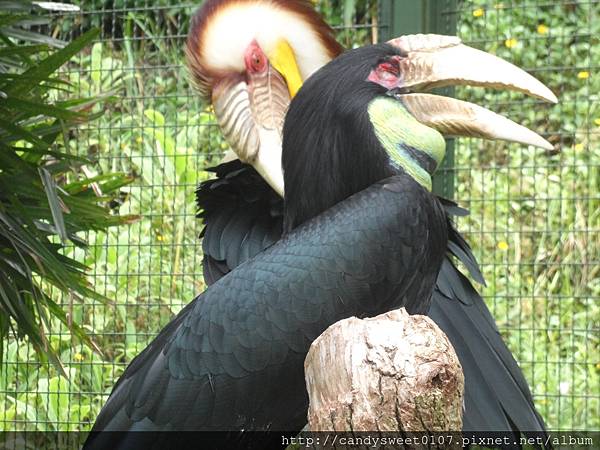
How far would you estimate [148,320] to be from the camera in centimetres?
432

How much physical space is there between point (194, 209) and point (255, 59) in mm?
1266

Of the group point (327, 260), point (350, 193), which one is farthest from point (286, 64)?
point (327, 260)

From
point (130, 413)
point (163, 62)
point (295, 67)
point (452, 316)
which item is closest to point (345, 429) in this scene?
point (130, 413)

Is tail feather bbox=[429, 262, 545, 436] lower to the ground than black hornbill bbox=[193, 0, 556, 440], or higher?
lower

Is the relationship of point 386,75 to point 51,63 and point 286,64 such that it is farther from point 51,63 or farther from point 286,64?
point 51,63

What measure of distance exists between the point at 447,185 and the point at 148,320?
1.37 metres

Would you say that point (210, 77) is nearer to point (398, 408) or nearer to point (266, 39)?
point (266, 39)

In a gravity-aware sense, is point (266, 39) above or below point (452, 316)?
above

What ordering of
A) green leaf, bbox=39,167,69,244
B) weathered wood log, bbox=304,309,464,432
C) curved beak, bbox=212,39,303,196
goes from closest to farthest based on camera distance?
weathered wood log, bbox=304,309,464,432
green leaf, bbox=39,167,69,244
curved beak, bbox=212,39,303,196

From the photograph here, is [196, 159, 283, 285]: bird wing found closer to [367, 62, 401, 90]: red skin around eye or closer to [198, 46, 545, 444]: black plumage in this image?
[198, 46, 545, 444]: black plumage

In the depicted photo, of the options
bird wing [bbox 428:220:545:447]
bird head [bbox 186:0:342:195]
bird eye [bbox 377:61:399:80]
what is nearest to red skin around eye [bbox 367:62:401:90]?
bird eye [bbox 377:61:399:80]

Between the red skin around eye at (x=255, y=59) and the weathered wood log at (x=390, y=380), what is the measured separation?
81.1 inches

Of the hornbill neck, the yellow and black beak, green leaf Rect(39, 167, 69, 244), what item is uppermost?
the yellow and black beak

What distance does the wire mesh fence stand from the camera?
164 inches
